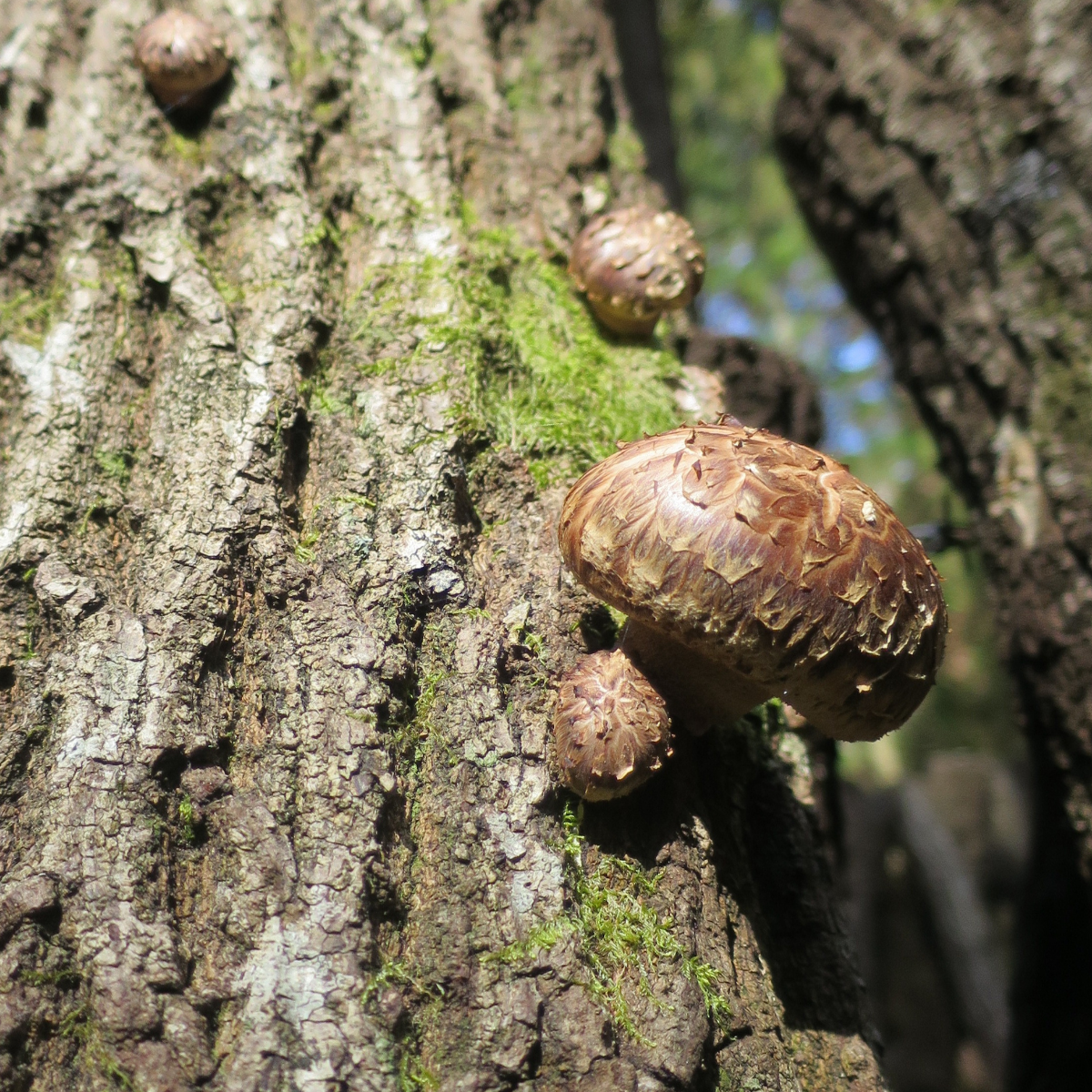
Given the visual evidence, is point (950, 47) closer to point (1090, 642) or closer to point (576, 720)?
A: point (1090, 642)

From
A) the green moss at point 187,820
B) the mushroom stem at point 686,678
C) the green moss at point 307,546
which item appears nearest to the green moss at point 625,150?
the green moss at point 307,546

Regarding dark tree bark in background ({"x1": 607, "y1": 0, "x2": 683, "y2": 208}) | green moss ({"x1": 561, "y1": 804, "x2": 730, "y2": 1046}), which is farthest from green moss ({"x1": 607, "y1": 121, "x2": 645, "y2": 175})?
green moss ({"x1": 561, "y1": 804, "x2": 730, "y2": 1046})

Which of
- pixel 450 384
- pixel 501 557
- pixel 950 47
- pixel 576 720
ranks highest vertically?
pixel 950 47

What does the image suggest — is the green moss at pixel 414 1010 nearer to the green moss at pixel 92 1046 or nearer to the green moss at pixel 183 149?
the green moss at pixel 92 1046

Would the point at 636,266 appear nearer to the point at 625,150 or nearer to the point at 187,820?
the point at 625,150

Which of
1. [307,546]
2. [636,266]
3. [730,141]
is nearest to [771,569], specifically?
[307,546]

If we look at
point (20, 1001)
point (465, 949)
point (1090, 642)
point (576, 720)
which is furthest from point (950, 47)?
point (20, 1001)
